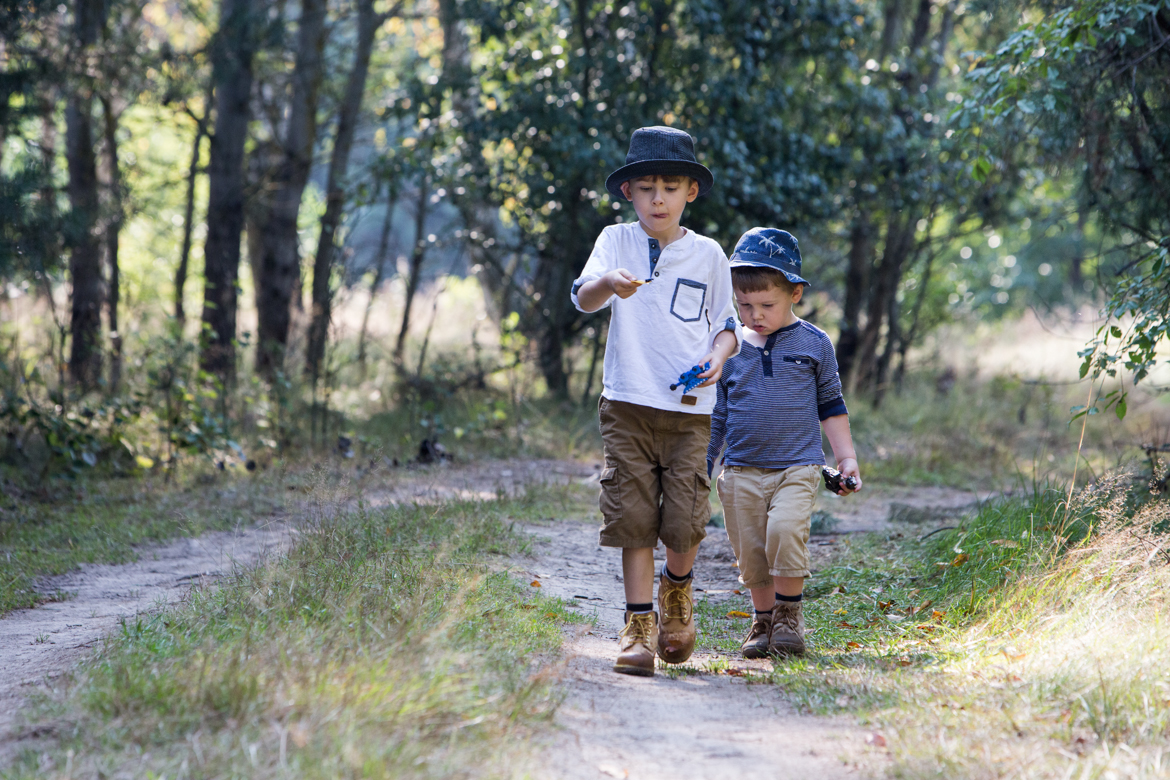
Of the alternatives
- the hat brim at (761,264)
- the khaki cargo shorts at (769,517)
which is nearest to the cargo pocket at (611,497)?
the khaki cargo shorts at (769,517)

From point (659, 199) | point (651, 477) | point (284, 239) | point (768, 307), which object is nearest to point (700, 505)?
point (651, 477)

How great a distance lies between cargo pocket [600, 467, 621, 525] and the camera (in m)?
3.54

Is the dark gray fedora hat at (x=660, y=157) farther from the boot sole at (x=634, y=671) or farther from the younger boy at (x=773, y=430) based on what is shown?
the boot sole at (x=634, y=671)

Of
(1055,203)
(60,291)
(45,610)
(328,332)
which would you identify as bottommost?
(45,610)

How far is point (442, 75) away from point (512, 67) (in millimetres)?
731

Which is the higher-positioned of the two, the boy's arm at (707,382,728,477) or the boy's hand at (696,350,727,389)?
the boy's hand at (696,350,727,389)

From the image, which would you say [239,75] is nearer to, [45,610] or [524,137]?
[524,137]

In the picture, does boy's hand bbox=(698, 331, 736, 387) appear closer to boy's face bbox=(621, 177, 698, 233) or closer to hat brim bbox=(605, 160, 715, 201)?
boy's face bbox=(621, 177, 698, 233)

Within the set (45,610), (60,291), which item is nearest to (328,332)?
(45,610)

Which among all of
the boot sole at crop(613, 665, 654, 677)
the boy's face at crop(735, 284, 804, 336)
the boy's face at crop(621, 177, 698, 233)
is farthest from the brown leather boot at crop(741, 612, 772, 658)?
the boy's face at crop(621, 177, 698, 233)

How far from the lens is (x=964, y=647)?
3584mm

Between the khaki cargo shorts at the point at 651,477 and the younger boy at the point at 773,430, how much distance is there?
223 millimetres

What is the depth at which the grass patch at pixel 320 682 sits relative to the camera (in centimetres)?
235

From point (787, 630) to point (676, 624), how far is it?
0.45m
